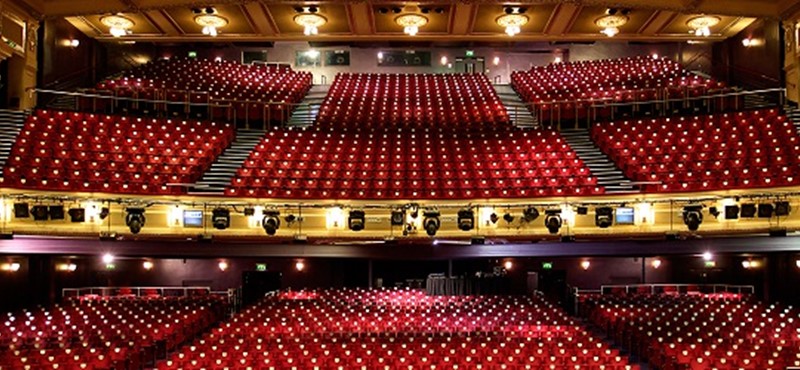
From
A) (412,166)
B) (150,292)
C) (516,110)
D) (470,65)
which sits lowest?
(150,292)

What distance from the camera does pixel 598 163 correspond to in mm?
17281

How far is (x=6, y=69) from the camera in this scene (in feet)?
57.2

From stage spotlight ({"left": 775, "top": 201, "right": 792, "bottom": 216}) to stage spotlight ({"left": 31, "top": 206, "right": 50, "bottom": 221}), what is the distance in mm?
12038

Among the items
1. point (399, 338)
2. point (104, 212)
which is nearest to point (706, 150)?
point (399, 338)

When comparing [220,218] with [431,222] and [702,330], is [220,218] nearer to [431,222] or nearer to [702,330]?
[431,222]

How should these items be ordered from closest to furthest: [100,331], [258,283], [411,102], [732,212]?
1. [100,331]
2. [732,212]
3. [258,283]
4. [411,102]

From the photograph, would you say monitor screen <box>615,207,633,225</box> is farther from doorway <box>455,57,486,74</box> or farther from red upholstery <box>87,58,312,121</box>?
doorway <box>455,57,486,74</box>

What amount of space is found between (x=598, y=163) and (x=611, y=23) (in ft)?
14.5

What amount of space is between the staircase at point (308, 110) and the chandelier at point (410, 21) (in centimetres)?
332

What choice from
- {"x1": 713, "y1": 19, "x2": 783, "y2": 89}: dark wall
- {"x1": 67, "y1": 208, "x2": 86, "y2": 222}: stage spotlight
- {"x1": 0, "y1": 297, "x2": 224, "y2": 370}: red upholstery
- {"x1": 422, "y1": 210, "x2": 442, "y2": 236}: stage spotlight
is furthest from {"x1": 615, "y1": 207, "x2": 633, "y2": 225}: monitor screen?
{"x1": 67, "y1": 208, "x2": 86, "y2": 222}: stage spotlight

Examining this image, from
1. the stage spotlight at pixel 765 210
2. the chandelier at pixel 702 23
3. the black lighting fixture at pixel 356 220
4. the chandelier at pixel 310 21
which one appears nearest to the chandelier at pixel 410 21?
the chandelier at pixel 310 21

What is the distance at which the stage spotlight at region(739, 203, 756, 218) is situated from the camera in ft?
44.0

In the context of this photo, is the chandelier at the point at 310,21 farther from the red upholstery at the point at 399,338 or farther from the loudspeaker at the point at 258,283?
the red upholstery at the point at 399,338

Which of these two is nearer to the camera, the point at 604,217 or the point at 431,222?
the point at 604,217
